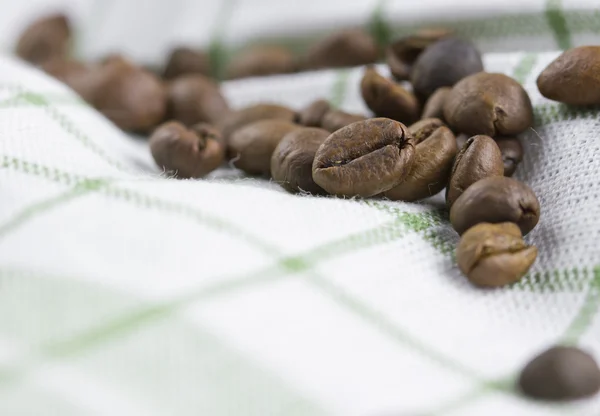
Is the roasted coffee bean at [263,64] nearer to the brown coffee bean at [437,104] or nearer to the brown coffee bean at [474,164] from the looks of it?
the brown coffee bean at [437,104]

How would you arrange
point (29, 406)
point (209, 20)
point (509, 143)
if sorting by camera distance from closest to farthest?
point (29, 406) < point (509, 143) < point (209, 20)

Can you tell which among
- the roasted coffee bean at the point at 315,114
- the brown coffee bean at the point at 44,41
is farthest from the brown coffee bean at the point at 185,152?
the brown coffee bean at the point at 44,41

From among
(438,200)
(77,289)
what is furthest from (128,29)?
(77,289)

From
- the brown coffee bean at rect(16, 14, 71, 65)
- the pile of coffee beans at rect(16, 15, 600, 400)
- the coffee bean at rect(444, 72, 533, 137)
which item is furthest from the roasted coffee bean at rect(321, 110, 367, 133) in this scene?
the brown coffee bean at rect(16, 14, 71, 65)

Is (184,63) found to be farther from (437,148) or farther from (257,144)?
(437,148)

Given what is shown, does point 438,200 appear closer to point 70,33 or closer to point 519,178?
point 519,178

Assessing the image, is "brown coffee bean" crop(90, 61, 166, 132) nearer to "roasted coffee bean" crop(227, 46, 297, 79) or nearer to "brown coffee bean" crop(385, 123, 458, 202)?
"roasted coffee bean" crop(227, 46, 297, 79)

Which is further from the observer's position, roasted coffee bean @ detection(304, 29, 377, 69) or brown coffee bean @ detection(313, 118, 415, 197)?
roasted coffee bean @ detection(304, 29, 377, 69)

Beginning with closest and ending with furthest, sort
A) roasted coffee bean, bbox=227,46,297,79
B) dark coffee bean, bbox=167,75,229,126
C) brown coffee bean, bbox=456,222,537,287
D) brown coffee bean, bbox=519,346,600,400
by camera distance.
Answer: brown coffee bean, bbox=519,346,600,400
brown coffee bean, bbox=456,222,537,287
dark coffee bean, bbox=167,75,229,126
roasted coffee bean, bbox=227,46,297,79
